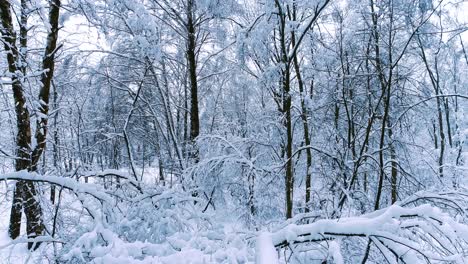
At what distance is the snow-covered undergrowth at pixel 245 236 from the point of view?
6.45 ft

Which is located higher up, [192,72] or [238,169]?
[192,72]

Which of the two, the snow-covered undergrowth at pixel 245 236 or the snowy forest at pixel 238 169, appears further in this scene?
the snowy forest at pixel 238 169

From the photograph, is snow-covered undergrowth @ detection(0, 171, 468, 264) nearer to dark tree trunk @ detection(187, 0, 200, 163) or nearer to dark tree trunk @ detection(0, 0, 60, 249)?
dark tree trunk @ detection(0, 0, 60, 249)

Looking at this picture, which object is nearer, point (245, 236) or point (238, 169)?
point (245, 236)

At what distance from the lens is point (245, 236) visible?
9.17ft

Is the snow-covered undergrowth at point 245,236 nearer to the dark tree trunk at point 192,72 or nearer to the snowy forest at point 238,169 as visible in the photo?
the snowy forest at point 238,169

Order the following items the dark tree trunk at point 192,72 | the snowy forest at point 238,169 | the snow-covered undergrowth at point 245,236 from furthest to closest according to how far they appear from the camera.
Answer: the dark tree trunk at point 192,72, the snowy forest at point 238,169, the snow-covered undergrowth at point 245,236

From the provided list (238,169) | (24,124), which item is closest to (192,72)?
(238,169)

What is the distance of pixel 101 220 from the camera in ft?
9.40

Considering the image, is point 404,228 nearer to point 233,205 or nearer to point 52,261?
point 52,261

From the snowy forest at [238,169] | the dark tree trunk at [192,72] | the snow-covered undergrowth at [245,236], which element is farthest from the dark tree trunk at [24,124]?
the dark tree trunk at [192,72]

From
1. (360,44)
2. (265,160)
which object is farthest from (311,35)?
(265,160)

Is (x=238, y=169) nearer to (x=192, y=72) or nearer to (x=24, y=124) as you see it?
(x=24, y=124)

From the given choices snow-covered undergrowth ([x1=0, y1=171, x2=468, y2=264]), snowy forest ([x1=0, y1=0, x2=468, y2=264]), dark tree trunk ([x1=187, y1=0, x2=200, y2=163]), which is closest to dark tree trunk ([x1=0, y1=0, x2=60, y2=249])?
snowy forest ([x1=0, y1=0, x2=468, y2=264])
